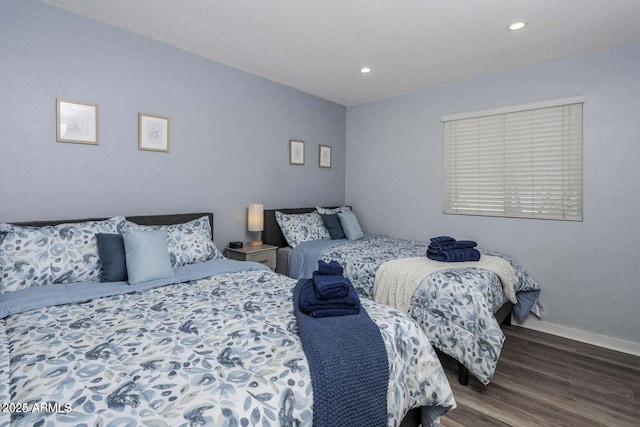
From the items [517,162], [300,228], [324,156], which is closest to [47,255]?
[300,228]

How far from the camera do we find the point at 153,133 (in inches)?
113

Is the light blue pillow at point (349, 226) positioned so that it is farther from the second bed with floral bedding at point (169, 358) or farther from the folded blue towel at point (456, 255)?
the second bed with floral bedding at point (169, 358)

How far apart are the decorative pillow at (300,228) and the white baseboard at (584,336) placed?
2.24 m

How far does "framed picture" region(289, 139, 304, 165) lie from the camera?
407 centimetres

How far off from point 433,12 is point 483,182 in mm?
1954

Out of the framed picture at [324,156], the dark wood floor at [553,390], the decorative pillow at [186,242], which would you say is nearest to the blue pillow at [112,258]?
the decorative pillow at [186,242]

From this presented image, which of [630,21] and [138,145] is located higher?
[630,21]

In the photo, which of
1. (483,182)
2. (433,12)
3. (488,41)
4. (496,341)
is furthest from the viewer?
(483,182)

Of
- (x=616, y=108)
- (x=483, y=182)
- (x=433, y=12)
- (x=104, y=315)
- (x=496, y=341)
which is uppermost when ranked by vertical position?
(x=433, y=12)

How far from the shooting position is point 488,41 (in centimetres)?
275

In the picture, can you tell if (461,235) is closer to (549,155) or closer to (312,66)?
(549,155)

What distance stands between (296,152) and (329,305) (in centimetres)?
286

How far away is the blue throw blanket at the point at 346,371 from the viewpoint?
1.11 meters

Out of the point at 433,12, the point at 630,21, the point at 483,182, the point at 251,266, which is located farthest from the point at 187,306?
the point at 630,21
